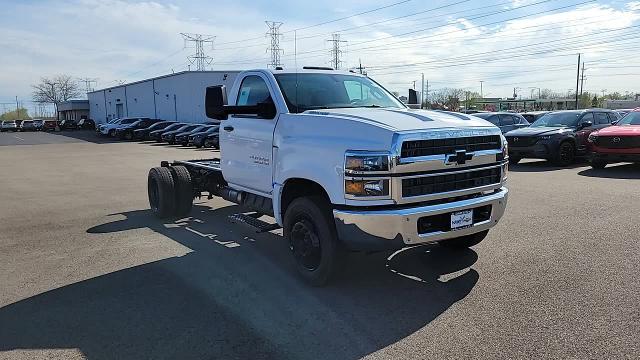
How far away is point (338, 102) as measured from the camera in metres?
6.02

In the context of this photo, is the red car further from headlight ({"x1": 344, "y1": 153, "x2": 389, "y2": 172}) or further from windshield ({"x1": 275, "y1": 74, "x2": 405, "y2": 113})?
headlight ({"x1": 344, "y1": 153, "x2": 389, "y2": 172})

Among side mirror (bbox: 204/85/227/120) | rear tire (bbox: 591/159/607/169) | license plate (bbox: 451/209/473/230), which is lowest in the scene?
rear tire (bbox: 591/159/607/169)

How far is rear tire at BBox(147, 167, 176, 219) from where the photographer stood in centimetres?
840

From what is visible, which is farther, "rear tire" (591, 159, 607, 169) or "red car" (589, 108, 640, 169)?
"rear tire" (591, 159, 607, 169)

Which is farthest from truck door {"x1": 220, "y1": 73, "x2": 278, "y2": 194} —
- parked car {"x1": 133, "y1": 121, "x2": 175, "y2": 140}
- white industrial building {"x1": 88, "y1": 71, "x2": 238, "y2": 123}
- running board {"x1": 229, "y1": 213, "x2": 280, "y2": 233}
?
parked car {"x1": 133, "y1": 121, "x2": 175, "y2": 140}

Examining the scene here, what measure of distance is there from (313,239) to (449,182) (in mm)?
1398

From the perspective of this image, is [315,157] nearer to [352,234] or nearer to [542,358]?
[352,234]

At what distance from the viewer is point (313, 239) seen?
5.09m

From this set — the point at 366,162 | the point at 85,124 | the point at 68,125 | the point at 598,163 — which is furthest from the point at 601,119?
the point at 68,125

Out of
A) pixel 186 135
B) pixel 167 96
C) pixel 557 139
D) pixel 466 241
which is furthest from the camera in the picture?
pixel 167 96

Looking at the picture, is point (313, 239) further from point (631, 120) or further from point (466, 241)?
point (631, 120)

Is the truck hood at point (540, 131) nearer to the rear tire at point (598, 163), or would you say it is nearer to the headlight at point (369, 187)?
the rear tire at point (598, 163)

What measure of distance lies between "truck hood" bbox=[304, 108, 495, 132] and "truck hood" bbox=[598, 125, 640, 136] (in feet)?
34.2

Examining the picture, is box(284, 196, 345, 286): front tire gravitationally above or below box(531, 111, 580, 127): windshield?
below
